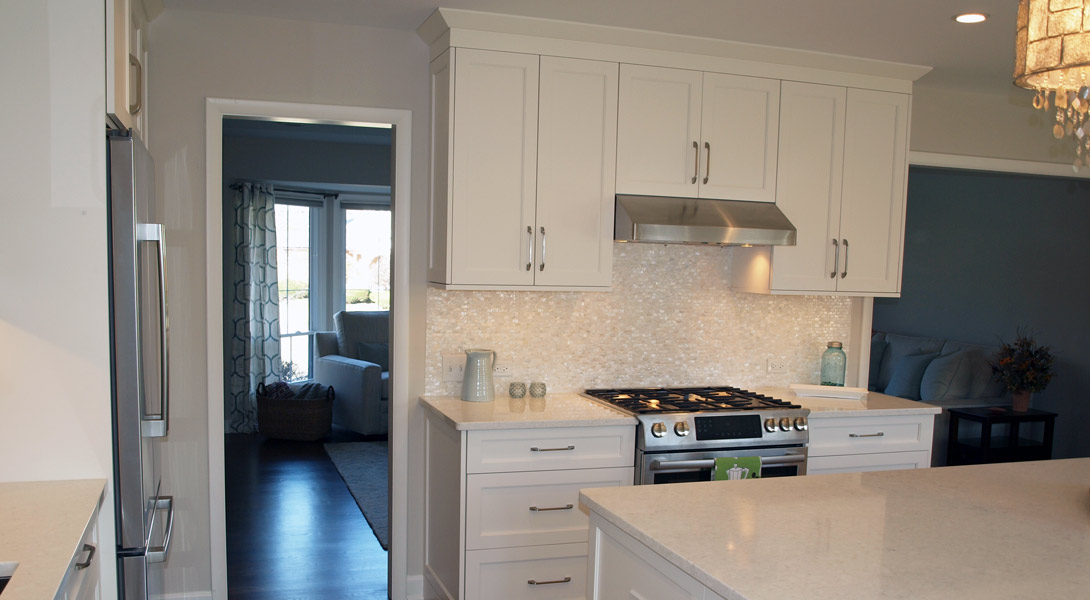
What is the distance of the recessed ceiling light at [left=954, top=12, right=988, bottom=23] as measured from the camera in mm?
2914

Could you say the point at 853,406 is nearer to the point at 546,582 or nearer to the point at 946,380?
the point at 546,582

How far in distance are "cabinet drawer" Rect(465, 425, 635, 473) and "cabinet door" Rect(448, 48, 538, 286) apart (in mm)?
625

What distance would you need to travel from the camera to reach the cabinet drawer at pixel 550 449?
2918 millimetres

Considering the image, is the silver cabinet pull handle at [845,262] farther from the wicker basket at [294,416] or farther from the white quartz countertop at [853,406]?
the wicker basket at [294,416]

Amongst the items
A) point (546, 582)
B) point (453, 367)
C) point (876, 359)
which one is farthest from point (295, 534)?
point (876, 359)

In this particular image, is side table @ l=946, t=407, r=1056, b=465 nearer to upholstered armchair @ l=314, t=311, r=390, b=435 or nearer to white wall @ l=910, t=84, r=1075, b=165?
white wall @ l=910, t=84, r=1075, b=165

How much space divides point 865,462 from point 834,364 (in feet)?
1.87

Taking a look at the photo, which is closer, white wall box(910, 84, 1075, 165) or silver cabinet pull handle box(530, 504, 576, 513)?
silver cabinet pull handle box(530, 504, 576, 513)

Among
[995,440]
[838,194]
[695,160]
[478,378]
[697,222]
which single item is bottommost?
[995,440]

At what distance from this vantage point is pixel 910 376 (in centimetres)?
630

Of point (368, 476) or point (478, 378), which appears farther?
point (368, 476)

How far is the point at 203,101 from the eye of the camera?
316 centimetres

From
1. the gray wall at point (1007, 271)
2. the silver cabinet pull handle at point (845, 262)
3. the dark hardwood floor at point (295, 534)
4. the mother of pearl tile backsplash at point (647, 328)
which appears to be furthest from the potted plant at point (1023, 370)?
the dark hardwood floor at point (295, 534)

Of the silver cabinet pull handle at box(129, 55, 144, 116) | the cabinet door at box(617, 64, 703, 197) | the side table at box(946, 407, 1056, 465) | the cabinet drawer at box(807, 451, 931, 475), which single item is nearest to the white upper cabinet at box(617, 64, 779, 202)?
the cabinet door at box(617, 64, 703, 197)
